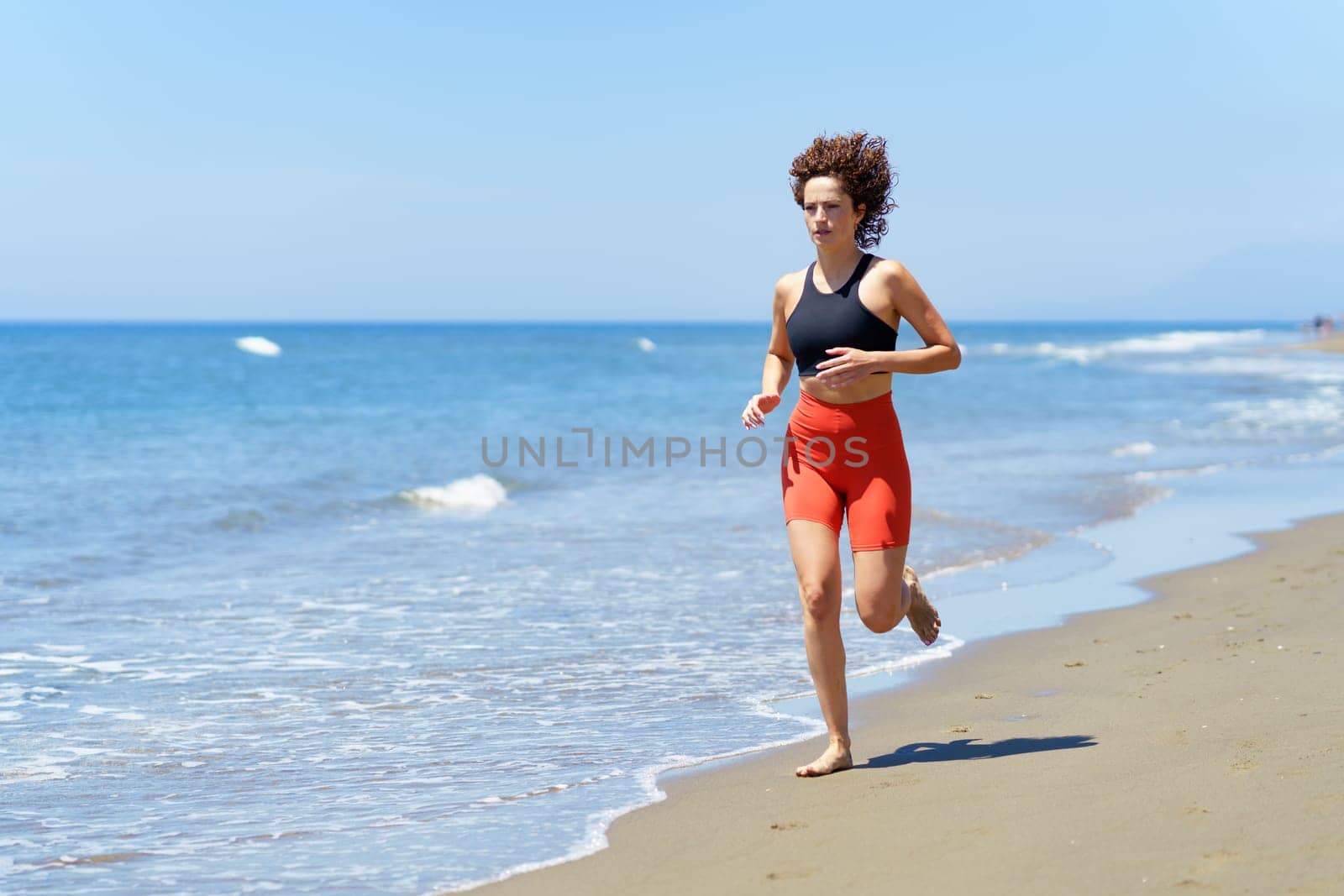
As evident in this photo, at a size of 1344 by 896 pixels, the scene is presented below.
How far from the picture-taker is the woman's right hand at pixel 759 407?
4469 millimetres

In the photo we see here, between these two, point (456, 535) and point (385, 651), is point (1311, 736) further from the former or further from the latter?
point (456, 535)

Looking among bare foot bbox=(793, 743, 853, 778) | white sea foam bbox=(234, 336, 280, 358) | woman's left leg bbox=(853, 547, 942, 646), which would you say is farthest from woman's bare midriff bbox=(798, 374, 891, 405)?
white sea foam bbox=(234, 336, 280, 358)

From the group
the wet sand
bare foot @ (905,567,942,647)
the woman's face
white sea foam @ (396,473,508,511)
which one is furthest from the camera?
the wet sand

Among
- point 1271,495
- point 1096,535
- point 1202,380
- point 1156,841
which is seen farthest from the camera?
point 1202,380

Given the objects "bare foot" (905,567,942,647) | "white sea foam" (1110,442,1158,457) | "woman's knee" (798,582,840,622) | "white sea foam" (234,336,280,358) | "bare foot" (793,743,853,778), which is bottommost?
"bare foot" (793,743,853,778)

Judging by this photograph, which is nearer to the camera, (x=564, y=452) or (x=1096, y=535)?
(x=1096, y=535)

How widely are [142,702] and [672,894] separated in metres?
3.67

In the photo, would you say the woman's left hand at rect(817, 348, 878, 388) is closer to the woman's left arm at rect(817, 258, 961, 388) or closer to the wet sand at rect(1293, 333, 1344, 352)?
the woman's left arm at rect(817, 258, 961, 388)

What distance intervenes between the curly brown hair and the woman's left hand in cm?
59

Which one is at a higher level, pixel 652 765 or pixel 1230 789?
pixel 1230 789

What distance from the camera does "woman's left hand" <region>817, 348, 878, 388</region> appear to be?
4242 millimetres

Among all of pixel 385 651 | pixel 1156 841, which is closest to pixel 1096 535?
pixel 385 651

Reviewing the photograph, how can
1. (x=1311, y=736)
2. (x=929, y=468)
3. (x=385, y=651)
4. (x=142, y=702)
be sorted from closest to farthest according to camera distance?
(x=1311, y=736), (x=142, y=702), (x=385, y=651), (x=929, y=468)

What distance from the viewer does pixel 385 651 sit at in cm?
711
